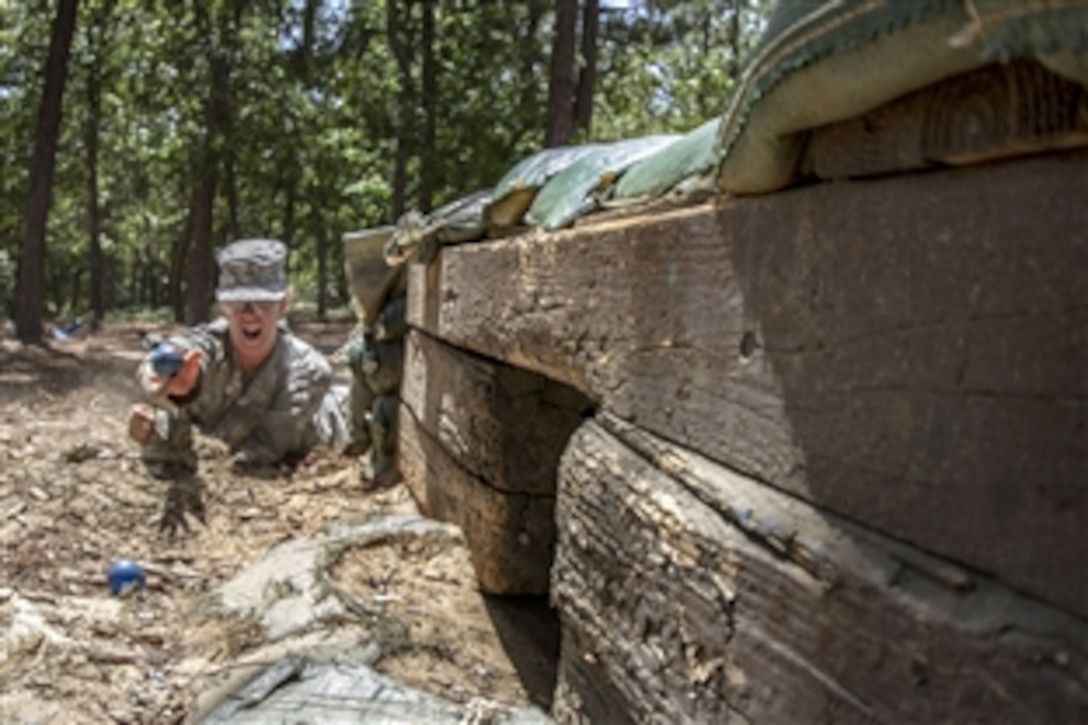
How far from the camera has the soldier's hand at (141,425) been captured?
165 inches

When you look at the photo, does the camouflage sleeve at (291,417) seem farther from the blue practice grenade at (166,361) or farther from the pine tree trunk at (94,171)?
the pine tree trunk at (94,171)

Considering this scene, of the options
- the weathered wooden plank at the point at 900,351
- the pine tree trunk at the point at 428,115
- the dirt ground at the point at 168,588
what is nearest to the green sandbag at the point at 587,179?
the weathered wooden plank at the point at 900,351

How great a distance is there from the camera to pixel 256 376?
193 inches

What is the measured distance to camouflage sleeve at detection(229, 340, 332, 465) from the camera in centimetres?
467

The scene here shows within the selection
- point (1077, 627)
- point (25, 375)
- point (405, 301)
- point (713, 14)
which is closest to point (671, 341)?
point (1077, 627)

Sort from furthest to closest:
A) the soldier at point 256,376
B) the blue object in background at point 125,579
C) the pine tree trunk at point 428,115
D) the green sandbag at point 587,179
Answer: the pine tree trunk at point 428,115 → the soldier at point 256,376 → the blue object in background at point 125,579 → the green sandbag at point 587,179

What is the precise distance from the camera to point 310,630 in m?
2.52

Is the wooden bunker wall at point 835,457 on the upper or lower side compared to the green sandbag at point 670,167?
lower

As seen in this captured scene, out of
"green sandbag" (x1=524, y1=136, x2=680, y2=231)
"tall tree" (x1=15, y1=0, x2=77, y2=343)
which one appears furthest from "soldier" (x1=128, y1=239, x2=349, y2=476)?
"tall tree" (x1=15, y1=0, x2=77, y2=343)

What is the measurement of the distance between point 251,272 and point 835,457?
4039mm

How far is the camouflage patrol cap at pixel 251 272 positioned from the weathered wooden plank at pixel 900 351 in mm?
3385

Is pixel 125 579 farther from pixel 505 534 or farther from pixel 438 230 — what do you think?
pixel 438 230

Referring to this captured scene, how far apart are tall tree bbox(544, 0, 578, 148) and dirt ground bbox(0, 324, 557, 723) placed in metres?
4.50

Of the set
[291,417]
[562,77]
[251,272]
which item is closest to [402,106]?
[562,77]
